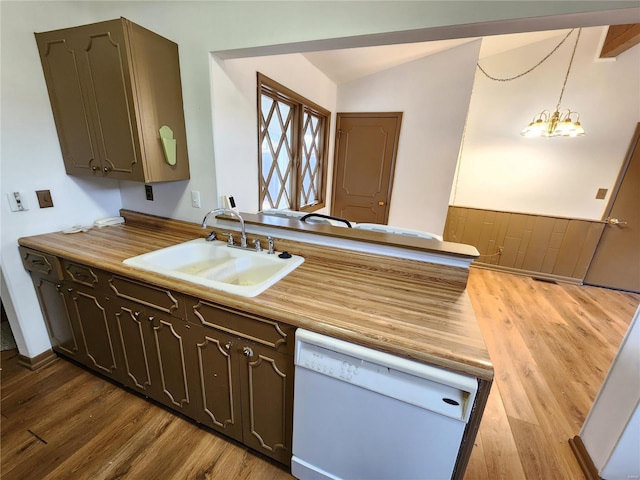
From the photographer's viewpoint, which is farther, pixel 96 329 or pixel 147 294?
pixel 96 329

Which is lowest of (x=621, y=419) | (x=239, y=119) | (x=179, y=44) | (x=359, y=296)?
(x=621, y=419)

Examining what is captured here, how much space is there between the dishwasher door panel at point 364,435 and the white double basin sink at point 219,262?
0.51m

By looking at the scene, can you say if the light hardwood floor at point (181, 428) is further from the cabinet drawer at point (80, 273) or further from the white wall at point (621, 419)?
the cabinet drawer at point (80, 273)

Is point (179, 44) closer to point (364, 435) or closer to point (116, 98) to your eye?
point (116, 98)

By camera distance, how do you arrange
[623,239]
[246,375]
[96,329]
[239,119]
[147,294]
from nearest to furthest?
[246,375] < [147,294] < [96,329] < [239,119] < [623,239]

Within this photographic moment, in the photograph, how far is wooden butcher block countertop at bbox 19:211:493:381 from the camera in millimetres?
801

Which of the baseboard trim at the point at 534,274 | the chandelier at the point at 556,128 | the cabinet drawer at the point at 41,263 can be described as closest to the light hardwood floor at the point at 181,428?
the cabinet drawer at the point at 41,263

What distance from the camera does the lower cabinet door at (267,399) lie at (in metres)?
1.02

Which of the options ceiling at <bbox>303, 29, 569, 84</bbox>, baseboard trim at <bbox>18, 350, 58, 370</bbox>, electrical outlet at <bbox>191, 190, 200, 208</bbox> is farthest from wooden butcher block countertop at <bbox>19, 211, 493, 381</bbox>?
ceiling at <bbox>303, 29, 569, 84</bbox>

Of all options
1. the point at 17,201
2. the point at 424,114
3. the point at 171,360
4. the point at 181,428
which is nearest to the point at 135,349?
the point at 171,360

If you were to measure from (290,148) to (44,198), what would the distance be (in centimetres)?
196

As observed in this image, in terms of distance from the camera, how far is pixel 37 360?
168 centimetres

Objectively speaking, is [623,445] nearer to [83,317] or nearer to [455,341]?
[455,341]

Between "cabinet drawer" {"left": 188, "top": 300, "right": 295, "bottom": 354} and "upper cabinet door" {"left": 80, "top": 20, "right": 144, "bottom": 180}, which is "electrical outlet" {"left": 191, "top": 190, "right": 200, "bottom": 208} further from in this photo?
"cabinet drawer" {"left": 188, "top": 300, "right": 295, "bottom": 354}
